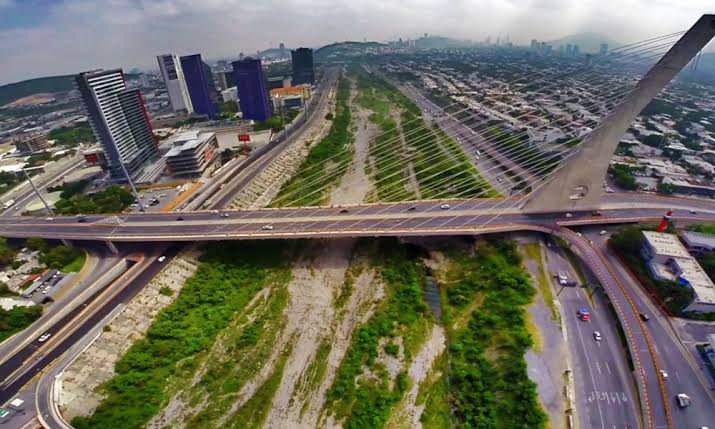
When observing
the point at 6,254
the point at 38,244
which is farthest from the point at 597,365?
the point at 6,254

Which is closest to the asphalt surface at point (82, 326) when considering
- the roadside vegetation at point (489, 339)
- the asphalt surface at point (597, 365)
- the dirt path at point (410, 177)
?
the roadside vegetation at point (489, 339)

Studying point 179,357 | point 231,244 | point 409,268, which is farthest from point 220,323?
point 409,268

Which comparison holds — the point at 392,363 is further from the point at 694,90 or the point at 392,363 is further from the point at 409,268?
the point at 694,90

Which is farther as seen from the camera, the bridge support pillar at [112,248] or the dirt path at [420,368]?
the bridge support pillar at [112,248]

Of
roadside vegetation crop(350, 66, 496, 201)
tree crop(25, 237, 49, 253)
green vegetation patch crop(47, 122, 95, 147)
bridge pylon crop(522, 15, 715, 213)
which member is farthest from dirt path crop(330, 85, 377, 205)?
green vegetation patch crop(47, 122, 95, 147)

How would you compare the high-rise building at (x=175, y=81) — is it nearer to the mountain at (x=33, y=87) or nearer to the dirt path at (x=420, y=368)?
the dirt path at (x=420, y=368)

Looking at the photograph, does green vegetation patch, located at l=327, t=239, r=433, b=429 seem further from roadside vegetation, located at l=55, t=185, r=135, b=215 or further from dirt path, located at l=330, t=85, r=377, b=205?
roadside vegetation, located at l=55, t=185, r=135, b=215

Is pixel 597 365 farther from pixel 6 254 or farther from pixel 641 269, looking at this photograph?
pixel 6 254
